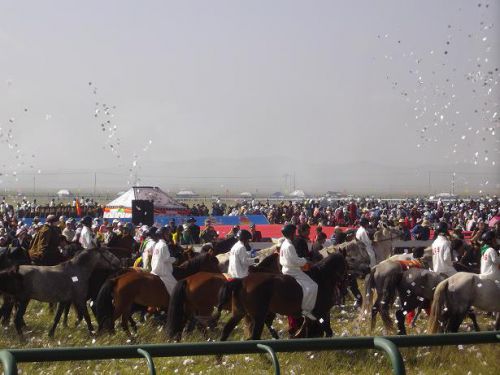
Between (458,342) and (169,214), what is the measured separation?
3293cm

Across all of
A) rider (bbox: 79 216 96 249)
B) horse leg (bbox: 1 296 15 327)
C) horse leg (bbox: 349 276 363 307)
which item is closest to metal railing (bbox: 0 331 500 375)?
horse leg (bbox: 1 296 15 327)

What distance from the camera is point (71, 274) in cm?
1355

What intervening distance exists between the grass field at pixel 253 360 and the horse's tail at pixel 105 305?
0.31m

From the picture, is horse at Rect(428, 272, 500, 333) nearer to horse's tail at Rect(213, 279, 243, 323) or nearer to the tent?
horse's tail at Rect(213, 279, 243, 323)

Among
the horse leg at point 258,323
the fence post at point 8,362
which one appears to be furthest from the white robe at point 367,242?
the fence post at point 8,362

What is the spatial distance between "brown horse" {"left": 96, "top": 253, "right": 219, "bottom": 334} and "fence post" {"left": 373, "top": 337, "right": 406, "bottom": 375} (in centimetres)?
948

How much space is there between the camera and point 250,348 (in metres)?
3.46

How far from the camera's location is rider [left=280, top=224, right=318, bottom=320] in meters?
11.5

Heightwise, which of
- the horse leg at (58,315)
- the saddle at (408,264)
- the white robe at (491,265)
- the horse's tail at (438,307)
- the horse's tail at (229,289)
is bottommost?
the horse leg at (58,315)

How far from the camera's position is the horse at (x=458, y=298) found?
39.0 feet

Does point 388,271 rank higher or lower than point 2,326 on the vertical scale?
higher

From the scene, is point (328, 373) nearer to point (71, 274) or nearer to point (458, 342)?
point (458, 342)

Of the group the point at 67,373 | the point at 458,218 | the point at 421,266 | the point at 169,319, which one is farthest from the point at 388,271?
the point at 458,218

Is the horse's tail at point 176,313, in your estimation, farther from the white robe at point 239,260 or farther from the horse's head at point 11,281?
the horse's head at point 11,281
